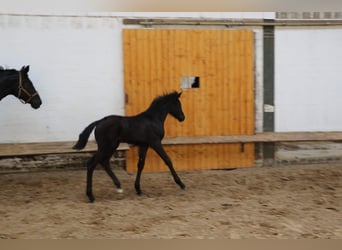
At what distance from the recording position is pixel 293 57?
634 centimetres

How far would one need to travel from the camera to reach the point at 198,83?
6164mm

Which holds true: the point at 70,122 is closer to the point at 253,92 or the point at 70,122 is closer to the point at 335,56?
the point at 253,92

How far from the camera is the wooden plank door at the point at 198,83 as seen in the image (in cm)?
599

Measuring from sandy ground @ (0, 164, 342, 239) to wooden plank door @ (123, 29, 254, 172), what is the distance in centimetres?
32

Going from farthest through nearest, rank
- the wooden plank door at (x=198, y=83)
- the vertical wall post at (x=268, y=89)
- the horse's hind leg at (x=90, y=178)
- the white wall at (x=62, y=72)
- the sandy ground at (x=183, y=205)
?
the vertical wall post at (x=268, y=89)
the wooden plank door at (x=198, y=83)
the white wall at (x=62, y=72)
the horse's hind leg at (x=90, y=178)
the sandy ground at (x=183, y=205)

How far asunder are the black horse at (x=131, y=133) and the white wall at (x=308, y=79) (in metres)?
2.16

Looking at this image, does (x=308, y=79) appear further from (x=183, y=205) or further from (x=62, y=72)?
(x=62, y=72)

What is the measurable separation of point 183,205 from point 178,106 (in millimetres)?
1458

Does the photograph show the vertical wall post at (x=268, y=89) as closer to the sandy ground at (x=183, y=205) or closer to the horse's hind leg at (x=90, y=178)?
the sandy ground at (x=183, y=205)

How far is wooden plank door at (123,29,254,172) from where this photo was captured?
5.99 meters

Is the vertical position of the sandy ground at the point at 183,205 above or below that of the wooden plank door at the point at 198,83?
below

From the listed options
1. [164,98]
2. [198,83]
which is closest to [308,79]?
[198,83]

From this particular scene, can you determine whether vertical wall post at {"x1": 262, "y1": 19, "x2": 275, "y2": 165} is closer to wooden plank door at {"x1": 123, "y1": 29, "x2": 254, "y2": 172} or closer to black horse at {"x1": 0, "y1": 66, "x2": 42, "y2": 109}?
wooden plank door at {"x1": 123, "y1": 29, "x2": 254, "y2": 172}

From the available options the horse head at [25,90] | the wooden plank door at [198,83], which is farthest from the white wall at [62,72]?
the horse head at [25,90]
